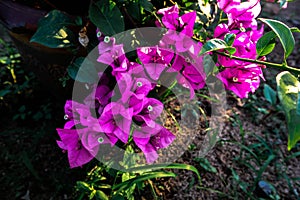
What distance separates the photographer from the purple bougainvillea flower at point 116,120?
0.66 m

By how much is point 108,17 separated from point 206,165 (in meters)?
0.68

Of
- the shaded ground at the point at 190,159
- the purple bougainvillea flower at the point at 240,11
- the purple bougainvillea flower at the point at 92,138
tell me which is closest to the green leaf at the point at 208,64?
the purple bougainvillea flower at the point at 240,11

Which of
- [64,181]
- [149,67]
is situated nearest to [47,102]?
[64,181]

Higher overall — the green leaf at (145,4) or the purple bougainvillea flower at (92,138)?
the green leaf at (145,4)

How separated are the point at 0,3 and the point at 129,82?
1.50ft

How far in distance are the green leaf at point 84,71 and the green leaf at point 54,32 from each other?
50 mm

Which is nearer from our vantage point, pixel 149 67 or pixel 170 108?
pixel 149 67

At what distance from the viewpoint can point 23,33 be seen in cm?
90

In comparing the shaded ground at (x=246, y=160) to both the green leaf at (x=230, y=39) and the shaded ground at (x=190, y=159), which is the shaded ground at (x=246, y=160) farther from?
the green leaf at (x=230, y=39)

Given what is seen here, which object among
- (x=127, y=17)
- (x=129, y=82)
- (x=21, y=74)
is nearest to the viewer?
(x=129, y=82)

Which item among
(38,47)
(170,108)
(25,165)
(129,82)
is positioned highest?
(129,82)

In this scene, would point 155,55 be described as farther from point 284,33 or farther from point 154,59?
point 284,33

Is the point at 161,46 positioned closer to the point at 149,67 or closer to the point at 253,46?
the point at 149,67

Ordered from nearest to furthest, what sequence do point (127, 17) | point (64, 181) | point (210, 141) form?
point (127, 17), point (64, 181), point (210, 141)
